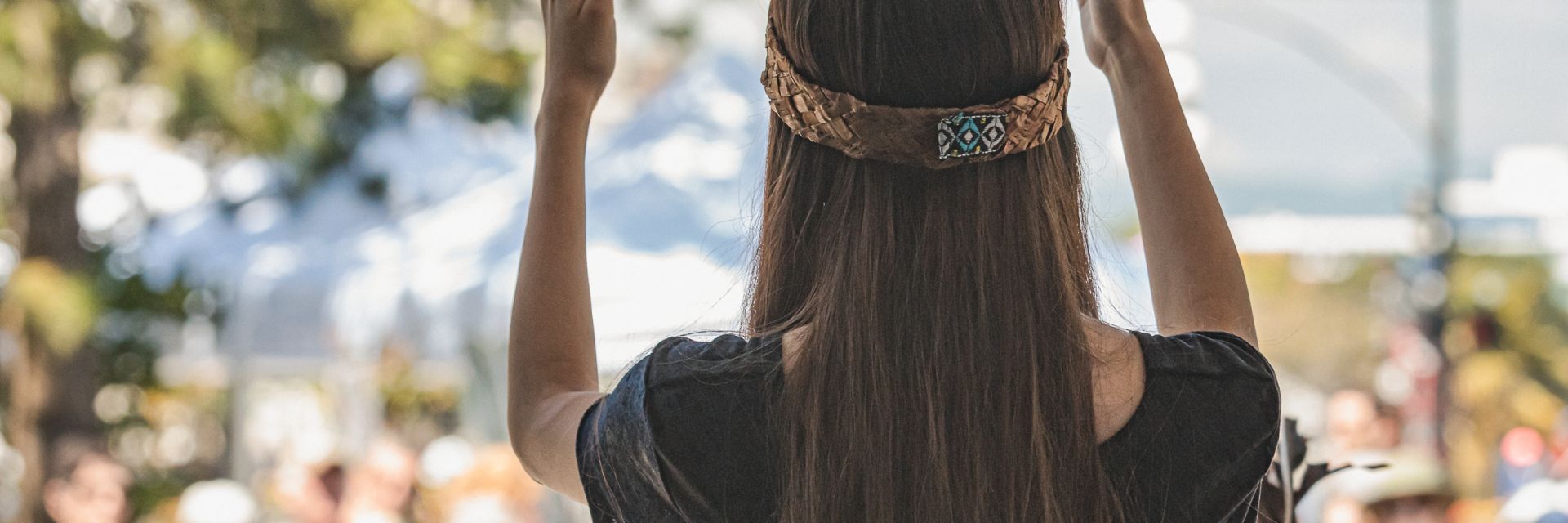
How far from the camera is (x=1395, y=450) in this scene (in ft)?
15.2

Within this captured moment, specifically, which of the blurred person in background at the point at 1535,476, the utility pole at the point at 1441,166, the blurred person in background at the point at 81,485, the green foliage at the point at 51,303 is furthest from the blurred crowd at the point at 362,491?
the utility pole at the point at 1441,166

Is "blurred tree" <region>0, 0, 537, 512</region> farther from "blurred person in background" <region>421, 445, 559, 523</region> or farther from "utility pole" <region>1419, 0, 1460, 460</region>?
"utility pole" <region>1419, 0, 1460, 460</region>

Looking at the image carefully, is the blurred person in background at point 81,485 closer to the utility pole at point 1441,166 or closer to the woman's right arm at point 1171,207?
the woman's right arm at point 1171,207

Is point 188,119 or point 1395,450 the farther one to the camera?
point 1395,450

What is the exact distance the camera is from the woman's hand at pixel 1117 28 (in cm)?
73

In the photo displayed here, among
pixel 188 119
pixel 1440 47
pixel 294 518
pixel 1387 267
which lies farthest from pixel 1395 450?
pixel 188 119

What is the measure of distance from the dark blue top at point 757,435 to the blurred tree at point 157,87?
13.0 ft

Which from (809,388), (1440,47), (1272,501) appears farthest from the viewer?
(1440,47)

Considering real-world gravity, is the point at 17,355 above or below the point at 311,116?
below

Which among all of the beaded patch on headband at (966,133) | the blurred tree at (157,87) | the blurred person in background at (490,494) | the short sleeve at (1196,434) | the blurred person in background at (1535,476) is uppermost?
the blurred tree at (157,87)

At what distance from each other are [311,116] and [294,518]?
1445 mm

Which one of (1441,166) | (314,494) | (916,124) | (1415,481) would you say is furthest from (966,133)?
(1441,166)

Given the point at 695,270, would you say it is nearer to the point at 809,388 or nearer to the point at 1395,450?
the point at 1395,450

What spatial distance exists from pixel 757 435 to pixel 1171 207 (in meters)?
0.27
